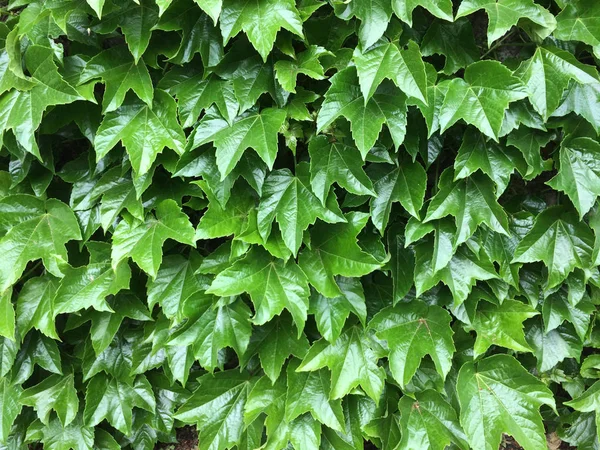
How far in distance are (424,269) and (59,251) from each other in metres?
1.41

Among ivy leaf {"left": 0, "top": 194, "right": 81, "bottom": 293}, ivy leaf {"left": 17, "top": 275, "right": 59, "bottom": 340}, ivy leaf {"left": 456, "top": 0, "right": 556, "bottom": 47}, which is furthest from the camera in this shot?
ivy leaf {"left": 17, "top": 275, "right": 59, "bottom": 340}

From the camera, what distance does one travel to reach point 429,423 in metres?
1.91

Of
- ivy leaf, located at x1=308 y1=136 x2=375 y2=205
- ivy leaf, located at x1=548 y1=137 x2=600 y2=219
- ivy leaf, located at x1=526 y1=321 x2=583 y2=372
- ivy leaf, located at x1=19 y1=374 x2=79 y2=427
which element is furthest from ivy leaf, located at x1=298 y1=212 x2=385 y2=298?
ivy leaf, located at x1=19 y1=374 x2=79 y2=427

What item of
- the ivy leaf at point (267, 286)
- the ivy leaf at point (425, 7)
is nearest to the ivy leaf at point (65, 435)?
the ivy leaf at point (267, 286)

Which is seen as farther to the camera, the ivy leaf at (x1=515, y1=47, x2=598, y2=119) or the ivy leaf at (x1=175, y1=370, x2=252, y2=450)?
the ivy leaf at (x1=175, y1=370, x2=252, y2=450)

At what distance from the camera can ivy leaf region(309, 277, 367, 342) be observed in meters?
1.77

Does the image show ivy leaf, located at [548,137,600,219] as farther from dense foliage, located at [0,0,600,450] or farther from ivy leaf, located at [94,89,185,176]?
ivy leaf, located at [94,89,185,176]

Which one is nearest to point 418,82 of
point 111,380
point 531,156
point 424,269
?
point 531,156

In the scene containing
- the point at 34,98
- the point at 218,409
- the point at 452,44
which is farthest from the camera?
the point at 218,409

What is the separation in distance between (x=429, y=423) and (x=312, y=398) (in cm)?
49

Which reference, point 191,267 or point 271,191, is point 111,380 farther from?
point 271,191

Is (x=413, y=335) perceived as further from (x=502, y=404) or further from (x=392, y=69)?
(x=392, y=69)

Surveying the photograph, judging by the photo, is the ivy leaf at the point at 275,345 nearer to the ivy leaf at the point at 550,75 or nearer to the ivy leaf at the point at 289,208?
the ivy leaf at the point at 289,208

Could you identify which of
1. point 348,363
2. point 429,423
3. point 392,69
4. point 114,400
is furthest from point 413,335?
point 114,400
